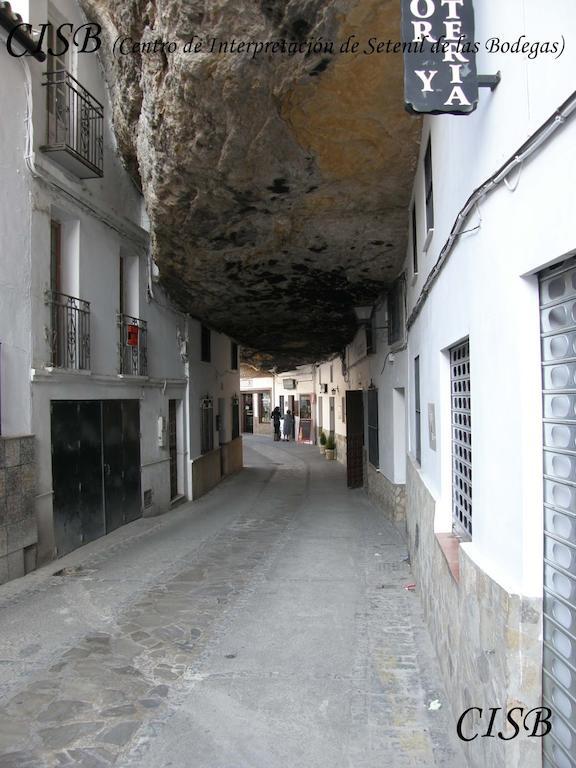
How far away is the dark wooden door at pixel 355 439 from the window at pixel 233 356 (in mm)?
5517

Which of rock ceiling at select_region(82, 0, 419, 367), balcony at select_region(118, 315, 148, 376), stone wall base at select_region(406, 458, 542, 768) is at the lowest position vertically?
stone wall base at select_region(406, 458, 542, 768)

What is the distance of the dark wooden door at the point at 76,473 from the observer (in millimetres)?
7848

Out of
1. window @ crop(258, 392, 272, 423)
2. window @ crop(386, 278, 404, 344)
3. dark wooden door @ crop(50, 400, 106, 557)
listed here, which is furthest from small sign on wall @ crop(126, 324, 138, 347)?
window @ crop(258, 392, 272, 423)

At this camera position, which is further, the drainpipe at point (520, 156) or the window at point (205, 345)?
the window at point (205, 345)

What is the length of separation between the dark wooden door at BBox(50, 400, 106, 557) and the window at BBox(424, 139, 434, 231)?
5270 mm

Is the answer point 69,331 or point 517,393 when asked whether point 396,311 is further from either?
point 517,393

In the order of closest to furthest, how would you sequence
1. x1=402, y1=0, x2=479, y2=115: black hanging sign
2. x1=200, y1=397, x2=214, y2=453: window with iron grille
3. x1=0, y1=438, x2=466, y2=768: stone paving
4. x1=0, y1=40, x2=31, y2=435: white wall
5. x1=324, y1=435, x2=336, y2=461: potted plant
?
x1=402, y1=0, x2=479, y2=115: black hanging sign → x1=0, y1=438, x2=466, y2=768: stone paving → x1=0, y1=40, x2=31, y2=435: white wall → x1=200, y1=397, x2=214, y2=453: window with iron grille → x1=324, y1=435, x2=336, y2=461: potted plant

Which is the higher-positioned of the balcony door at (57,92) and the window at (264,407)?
the balcony door at (57,92)

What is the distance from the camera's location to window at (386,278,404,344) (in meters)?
9.45

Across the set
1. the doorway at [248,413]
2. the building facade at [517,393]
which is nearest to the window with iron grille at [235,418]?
the building facade at [517,393]

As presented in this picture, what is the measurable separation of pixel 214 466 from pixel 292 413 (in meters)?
17.2

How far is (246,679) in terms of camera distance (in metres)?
4.27

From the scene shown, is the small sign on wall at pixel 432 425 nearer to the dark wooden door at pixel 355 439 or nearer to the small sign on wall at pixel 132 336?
the small sign on wall at pixel 132 336

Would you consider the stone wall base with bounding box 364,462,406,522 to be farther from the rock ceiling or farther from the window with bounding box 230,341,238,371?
the window with bounding box 230,341,238,371
